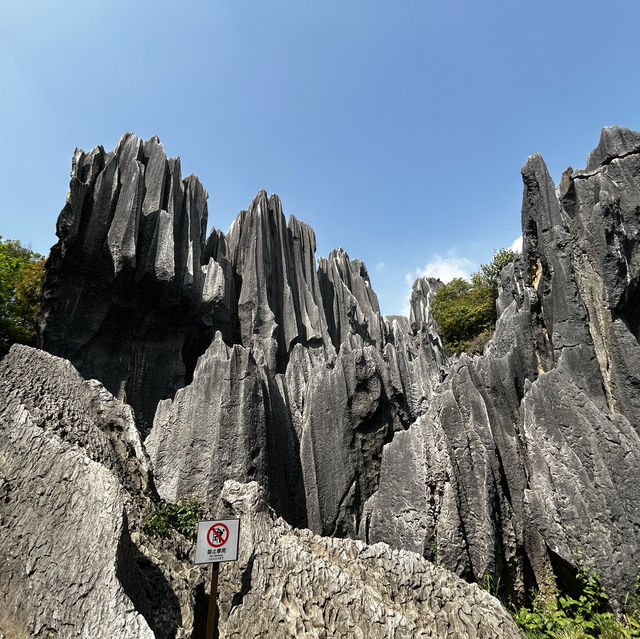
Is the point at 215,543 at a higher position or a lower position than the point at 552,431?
lower

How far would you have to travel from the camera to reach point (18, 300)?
2058 cm

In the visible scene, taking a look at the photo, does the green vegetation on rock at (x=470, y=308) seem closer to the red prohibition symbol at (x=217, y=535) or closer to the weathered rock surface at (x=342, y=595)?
the weathered rock surface at (x=342, y=595)

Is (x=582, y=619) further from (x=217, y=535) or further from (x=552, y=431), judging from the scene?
(x=217, y=535)

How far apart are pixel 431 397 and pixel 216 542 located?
7444mm

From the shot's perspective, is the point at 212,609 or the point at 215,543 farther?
the point at 215,543

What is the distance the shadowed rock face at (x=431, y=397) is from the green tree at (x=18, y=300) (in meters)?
7.23

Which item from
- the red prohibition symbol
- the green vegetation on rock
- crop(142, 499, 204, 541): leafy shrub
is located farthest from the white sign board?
the green vegetation on rock

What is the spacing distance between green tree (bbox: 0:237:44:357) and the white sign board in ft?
63.2

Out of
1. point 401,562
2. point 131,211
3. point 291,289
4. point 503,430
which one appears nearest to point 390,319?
point 291,289

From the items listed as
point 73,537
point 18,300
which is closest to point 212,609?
point 73,537

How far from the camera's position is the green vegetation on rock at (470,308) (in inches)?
1261

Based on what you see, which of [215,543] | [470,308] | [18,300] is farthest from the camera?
[470,308]

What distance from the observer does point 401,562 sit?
4824mm

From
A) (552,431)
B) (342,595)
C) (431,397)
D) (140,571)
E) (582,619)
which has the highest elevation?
(431,397)
